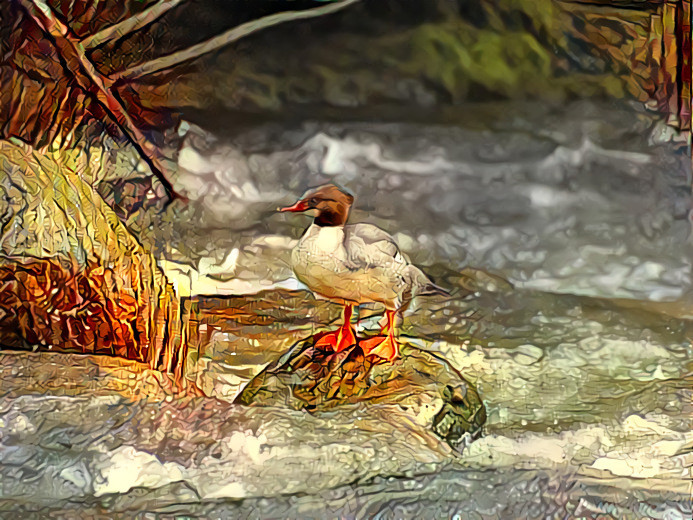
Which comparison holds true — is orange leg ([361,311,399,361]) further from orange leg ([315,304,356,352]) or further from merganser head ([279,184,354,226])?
merganser head ([279,184,354,226])

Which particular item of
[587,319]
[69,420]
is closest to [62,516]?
[69,420]

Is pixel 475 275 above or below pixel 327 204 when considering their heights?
below

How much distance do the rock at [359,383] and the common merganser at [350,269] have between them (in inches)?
0.8

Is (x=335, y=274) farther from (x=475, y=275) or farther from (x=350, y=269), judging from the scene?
(x=475, y=275)

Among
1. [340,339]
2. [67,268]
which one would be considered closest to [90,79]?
[67,268]

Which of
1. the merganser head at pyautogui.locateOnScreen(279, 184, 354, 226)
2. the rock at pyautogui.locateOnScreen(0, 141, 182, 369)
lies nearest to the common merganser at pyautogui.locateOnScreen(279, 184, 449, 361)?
the merganser head at pyautogui.locateOnScreen(279, 184, 354, 226)

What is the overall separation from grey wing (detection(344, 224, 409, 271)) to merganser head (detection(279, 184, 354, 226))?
0.9 inches

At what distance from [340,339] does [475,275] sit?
0.21 metres

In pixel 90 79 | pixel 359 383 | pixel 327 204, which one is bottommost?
pixel 359 383

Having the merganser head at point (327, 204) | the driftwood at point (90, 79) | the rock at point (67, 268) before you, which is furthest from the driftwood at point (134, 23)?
the merganser head at point (327, 204)

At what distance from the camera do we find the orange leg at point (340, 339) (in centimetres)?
93

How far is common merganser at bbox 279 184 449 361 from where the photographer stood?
927 millimetres

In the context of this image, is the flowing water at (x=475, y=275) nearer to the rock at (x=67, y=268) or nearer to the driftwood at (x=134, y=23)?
the rock at (x=67, y=268)

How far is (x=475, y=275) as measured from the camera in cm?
95
